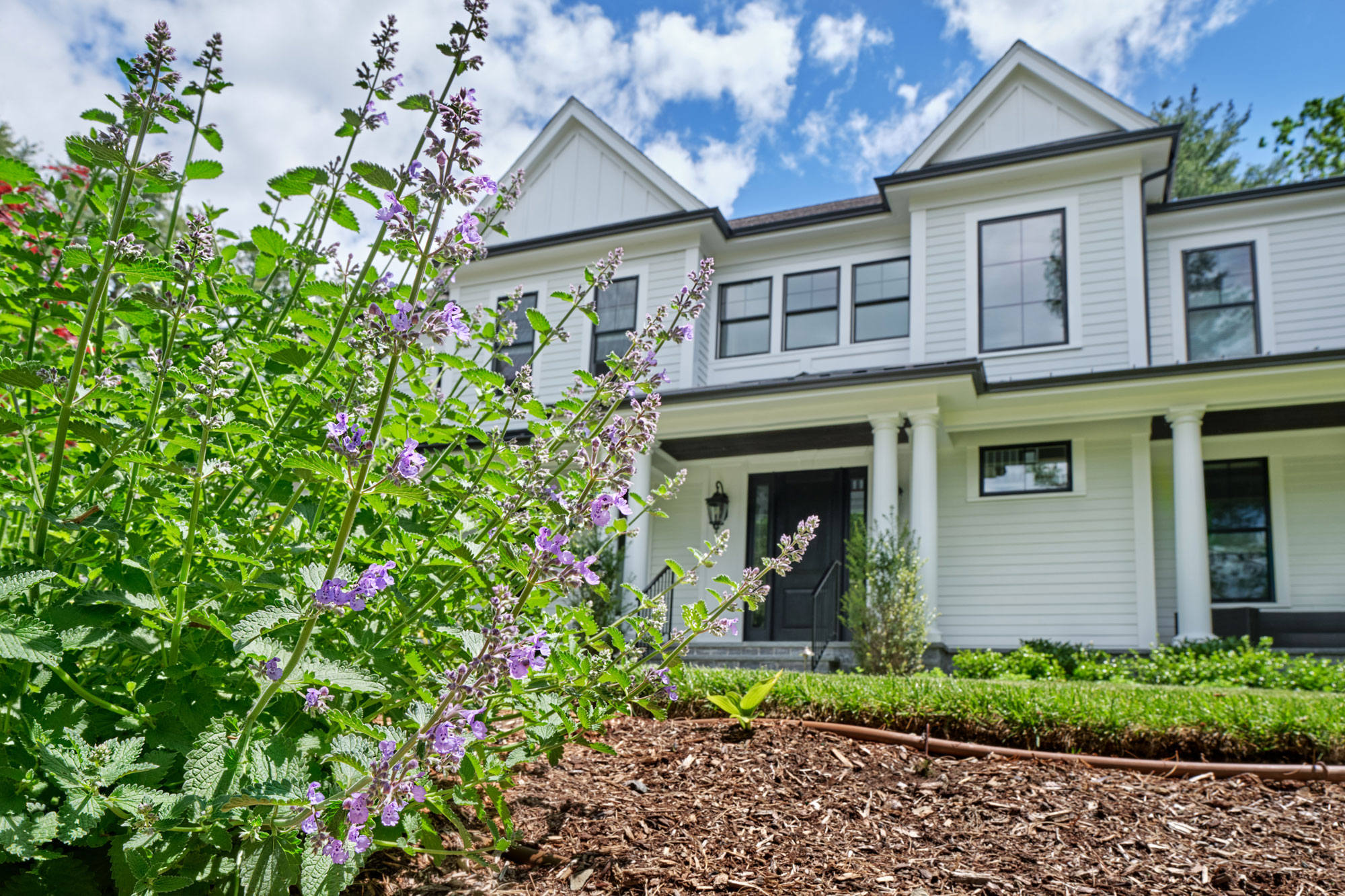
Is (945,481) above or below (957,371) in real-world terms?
below

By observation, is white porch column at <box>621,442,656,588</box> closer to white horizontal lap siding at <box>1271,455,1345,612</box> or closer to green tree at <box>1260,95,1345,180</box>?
white horizontal lap siding at <box>1271,455,1345,612</box>

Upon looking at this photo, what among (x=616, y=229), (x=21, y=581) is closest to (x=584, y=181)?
(x=616, y=229)

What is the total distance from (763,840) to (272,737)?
64.1 inches

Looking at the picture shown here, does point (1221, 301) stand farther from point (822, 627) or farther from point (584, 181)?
point (584, 181)

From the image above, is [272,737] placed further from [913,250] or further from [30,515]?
[913,250]

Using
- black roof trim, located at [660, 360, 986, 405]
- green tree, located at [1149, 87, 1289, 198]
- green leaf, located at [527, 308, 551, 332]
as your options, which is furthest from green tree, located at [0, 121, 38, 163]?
green tree, located at [1149, 87, 1289, 198]

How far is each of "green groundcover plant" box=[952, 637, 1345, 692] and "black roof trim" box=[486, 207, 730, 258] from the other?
22.6 ft

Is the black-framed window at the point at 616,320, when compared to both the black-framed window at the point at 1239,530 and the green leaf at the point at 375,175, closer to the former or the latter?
the black-framed window at the point at 1239,530

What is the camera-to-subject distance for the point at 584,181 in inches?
544

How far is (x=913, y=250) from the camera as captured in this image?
11.2 meters

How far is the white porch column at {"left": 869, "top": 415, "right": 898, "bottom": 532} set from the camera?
9273 millimetres

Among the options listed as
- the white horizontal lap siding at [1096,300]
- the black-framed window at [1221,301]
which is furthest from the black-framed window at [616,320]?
the black-framed window at [1221,301]

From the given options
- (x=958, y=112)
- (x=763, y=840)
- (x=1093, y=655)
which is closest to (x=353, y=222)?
(x=763, y=840)

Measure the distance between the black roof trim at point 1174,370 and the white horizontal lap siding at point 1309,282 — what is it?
1.42 meters
